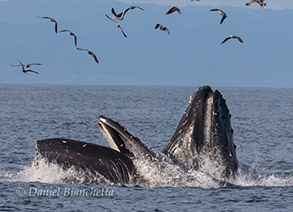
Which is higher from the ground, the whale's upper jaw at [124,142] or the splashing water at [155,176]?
the whale's upper jaw at [124,142]

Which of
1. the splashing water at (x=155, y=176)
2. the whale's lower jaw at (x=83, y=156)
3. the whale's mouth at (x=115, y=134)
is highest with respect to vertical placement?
the whale's mouth at (x=115, y=134)

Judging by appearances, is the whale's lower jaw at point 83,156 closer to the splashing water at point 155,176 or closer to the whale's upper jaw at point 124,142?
the splashing water at point 155,176

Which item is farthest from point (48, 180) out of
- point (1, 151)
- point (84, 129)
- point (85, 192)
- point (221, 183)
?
point (84, 129)

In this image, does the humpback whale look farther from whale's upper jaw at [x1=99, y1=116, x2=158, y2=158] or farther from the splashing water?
the splashing water

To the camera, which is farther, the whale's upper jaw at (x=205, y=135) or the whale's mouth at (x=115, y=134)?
the whale's upper jaw at (x=205, y=135)

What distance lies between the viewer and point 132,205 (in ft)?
59.4

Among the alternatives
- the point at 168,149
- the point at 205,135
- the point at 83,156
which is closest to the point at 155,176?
the point at 168,149

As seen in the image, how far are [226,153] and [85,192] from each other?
12.2ft

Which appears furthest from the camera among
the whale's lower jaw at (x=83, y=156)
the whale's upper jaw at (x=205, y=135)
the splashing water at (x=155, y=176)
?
the whale's upper jaw at (x=205, y=135)

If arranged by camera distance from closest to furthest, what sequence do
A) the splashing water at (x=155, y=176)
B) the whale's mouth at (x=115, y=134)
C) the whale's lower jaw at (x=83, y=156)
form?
1. the whale's lower jaw at (x=83, y=156)
2. the whale's mouth at (x=115, y=134)
3. the splashing water at (x=155, y=176)

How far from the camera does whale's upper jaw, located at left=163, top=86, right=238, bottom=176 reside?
17156 mm

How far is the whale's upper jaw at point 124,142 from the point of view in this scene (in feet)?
55.3

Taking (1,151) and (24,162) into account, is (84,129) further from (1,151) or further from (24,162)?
(24,162)

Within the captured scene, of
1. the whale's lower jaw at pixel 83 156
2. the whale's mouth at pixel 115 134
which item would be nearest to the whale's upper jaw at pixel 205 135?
the whale's mouth at pixel 115 134
